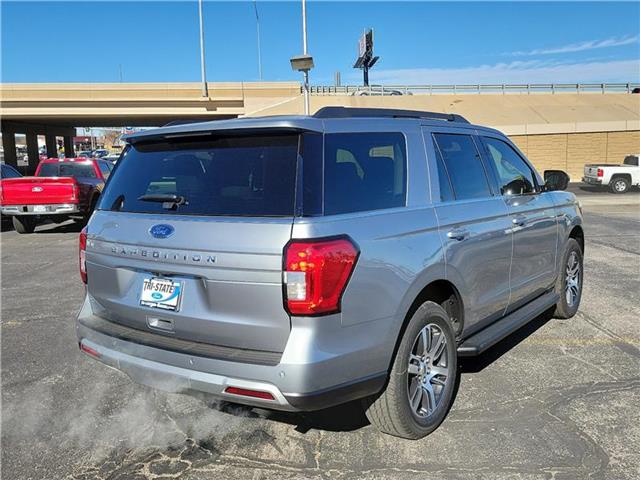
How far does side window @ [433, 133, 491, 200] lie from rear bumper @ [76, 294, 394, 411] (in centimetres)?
136

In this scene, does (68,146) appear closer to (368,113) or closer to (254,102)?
(254,102)

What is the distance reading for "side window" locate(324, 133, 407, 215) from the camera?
109 inches

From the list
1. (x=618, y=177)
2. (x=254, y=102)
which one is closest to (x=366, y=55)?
(x=254, y=102)

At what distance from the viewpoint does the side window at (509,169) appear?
4.28 metres

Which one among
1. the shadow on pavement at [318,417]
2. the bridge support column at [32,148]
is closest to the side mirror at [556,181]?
the shadow on pavement at [318,417]

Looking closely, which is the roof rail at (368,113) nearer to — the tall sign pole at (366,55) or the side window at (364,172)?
the side window at (364,172)

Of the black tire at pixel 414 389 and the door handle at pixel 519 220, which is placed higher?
the door handle at pixel 519 220

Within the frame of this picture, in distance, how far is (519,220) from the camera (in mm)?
4203

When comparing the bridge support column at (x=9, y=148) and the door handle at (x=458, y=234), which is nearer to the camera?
the door handle at (x=458, y=234)

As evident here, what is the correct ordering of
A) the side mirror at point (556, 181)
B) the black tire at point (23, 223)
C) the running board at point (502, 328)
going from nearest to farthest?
1. the running board at point (502, 328)
2. the side mirror at point (556, 181)
3. the black tire at point (23, 223)

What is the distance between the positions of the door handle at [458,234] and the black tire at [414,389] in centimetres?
46

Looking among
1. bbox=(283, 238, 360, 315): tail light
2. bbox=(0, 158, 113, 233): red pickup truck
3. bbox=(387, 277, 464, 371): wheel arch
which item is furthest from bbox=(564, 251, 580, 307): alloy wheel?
bbox=(0, 158, 113, 233): red pickup truck

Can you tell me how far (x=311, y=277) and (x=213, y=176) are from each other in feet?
2.92

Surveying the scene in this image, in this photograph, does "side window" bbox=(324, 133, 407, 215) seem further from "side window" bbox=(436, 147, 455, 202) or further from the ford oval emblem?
the ford oval emblem
